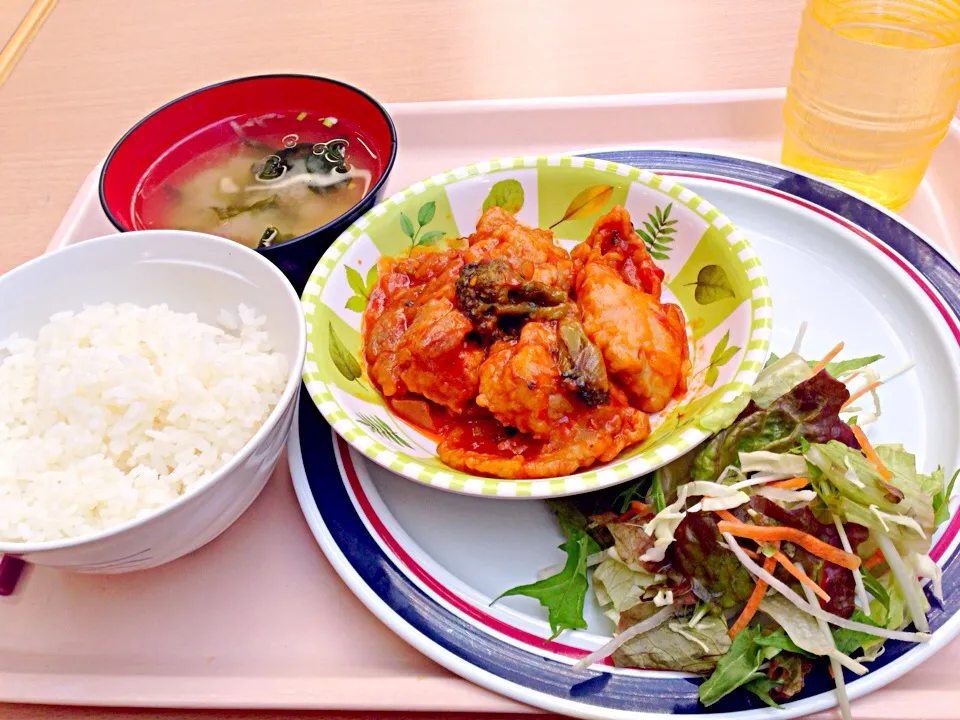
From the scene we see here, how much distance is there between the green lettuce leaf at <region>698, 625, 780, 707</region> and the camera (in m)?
1.36

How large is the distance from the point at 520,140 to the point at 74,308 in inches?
67.5

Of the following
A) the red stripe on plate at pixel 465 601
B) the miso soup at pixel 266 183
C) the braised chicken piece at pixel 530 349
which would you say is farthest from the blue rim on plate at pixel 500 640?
the miso soup at pixel 266 183

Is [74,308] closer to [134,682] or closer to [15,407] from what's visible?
[15,407]

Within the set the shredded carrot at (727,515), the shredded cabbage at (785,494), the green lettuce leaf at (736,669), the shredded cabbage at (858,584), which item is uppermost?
the shredded cabbage at (785,494)

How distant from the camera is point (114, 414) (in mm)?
1623

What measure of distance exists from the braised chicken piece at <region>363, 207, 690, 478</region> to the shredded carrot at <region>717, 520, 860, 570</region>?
1.07 ft

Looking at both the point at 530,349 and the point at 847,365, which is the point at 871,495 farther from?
the point at 530,349

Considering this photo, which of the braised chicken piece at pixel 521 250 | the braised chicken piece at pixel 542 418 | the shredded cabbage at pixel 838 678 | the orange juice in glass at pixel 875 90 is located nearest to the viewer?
the shredded cabbage at pixel 838 678

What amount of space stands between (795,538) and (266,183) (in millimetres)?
1933

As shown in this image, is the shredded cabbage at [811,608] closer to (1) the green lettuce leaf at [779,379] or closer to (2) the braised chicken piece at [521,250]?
(1) the green lettuce leaf at [779,379]

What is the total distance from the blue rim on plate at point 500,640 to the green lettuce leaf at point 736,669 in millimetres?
29

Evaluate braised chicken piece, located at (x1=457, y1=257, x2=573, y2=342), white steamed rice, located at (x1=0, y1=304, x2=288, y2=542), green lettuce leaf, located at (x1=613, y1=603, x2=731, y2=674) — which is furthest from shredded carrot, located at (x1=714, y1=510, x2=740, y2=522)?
white steamed rice, located at (x1=0, y1=304, x2=288, y2=542)

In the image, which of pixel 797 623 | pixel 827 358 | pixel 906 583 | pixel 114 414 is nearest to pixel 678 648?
pixel 797 623

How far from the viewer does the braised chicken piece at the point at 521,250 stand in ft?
6.36
